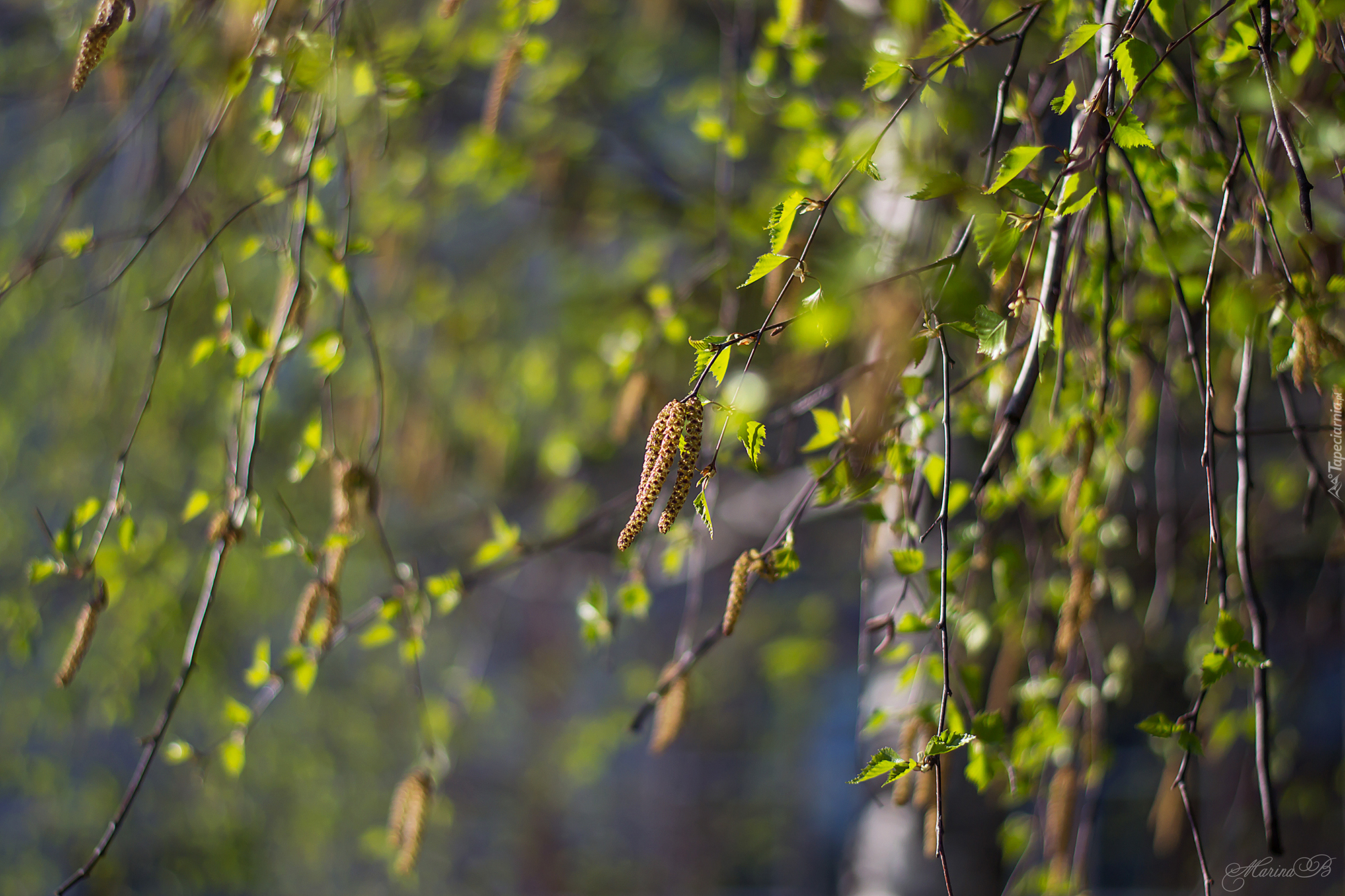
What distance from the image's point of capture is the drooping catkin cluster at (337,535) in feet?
3.35

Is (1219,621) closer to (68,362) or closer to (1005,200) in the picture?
(1005,200)

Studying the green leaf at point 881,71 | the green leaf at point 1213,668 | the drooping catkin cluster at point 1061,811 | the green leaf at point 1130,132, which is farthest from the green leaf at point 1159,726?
the green leaf at point 881,71

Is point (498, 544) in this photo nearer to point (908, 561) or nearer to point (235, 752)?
point (235, 752)

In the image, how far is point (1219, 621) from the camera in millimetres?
782

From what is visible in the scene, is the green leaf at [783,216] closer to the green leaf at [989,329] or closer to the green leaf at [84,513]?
the green leaf at [989,329]

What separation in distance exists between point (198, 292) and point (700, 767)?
120 inches

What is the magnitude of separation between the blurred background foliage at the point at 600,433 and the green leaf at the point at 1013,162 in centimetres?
2

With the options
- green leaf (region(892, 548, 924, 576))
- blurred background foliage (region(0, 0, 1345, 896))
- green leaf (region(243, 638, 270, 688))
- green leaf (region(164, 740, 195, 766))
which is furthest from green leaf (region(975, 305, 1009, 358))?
green leaf (region(164, 740, 195, 766))

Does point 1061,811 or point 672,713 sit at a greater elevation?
point 672,713

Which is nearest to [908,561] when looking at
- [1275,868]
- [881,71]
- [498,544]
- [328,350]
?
[881,71]

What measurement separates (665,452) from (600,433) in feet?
5.15

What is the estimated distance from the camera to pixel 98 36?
812 millimetres

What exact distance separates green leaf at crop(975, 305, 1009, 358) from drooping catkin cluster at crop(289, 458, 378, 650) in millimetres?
706

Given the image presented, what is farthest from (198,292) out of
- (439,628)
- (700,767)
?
(700,767)
